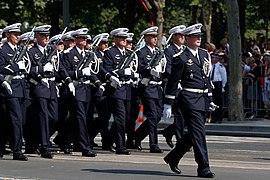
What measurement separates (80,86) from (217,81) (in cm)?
880

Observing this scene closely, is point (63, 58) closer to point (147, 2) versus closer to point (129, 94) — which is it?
point (129, 94)

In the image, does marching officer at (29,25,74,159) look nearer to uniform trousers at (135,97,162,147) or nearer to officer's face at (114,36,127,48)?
officer's face at (114,36,127,48)

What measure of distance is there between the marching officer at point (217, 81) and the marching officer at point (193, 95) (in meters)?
10.9

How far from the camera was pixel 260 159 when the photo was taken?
1598 cm

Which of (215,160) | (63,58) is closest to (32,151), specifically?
(63,58)

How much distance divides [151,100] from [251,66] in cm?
987

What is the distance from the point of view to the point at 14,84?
50.5 feet

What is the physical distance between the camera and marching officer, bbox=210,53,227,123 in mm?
24391

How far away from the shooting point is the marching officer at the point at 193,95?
13008 millimetres

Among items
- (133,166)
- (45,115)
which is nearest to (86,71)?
(45,115)

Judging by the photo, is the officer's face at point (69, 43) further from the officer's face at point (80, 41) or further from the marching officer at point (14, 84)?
the marching officer at point (14, 84)

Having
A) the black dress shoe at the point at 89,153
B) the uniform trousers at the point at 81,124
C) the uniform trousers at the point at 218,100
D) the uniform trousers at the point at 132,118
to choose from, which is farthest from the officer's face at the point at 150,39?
the uniform trousers at the point at 218,100

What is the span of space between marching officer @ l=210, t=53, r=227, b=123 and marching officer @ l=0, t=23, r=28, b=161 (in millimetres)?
9571

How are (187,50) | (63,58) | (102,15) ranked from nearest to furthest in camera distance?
(187,50), (63,58), (102,15)
